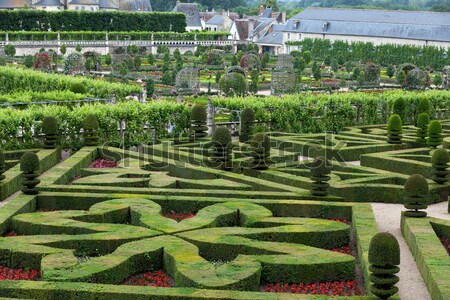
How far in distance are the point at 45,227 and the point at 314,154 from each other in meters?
10.1

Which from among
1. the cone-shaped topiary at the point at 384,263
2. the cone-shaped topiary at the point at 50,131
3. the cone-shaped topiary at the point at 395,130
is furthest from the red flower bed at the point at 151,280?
the cone-shaped topiary at the point at 395,130

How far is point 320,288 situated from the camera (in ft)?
43.7

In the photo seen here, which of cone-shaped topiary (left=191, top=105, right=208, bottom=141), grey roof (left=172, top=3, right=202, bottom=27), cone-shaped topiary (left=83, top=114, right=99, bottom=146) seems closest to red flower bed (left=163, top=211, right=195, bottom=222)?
cone-shaped topiary (left=83, top=114, right=99, bottom=146)

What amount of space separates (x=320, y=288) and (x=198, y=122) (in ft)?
40.2

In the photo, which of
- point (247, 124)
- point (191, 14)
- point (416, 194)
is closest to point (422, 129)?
point (247, 124)

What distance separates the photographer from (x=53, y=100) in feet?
92.5

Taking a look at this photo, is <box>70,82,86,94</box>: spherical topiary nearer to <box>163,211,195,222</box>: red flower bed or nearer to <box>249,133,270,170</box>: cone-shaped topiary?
<box>249,133,270,170</box>: cone-shaped topiary

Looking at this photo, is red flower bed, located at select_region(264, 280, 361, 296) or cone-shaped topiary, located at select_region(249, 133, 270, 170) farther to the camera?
cone-shaped topiary, located at select_region(249, 133, 270, 170)

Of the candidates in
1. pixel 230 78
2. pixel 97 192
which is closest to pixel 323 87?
pixel 230 78

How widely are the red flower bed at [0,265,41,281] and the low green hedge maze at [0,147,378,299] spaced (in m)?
0.13

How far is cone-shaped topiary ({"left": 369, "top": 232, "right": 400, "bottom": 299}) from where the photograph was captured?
1197 centimetres

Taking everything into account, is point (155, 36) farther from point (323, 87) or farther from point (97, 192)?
point (97, 192)

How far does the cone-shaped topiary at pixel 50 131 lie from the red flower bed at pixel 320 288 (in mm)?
10675

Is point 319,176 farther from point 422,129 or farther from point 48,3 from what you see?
point 48,3
